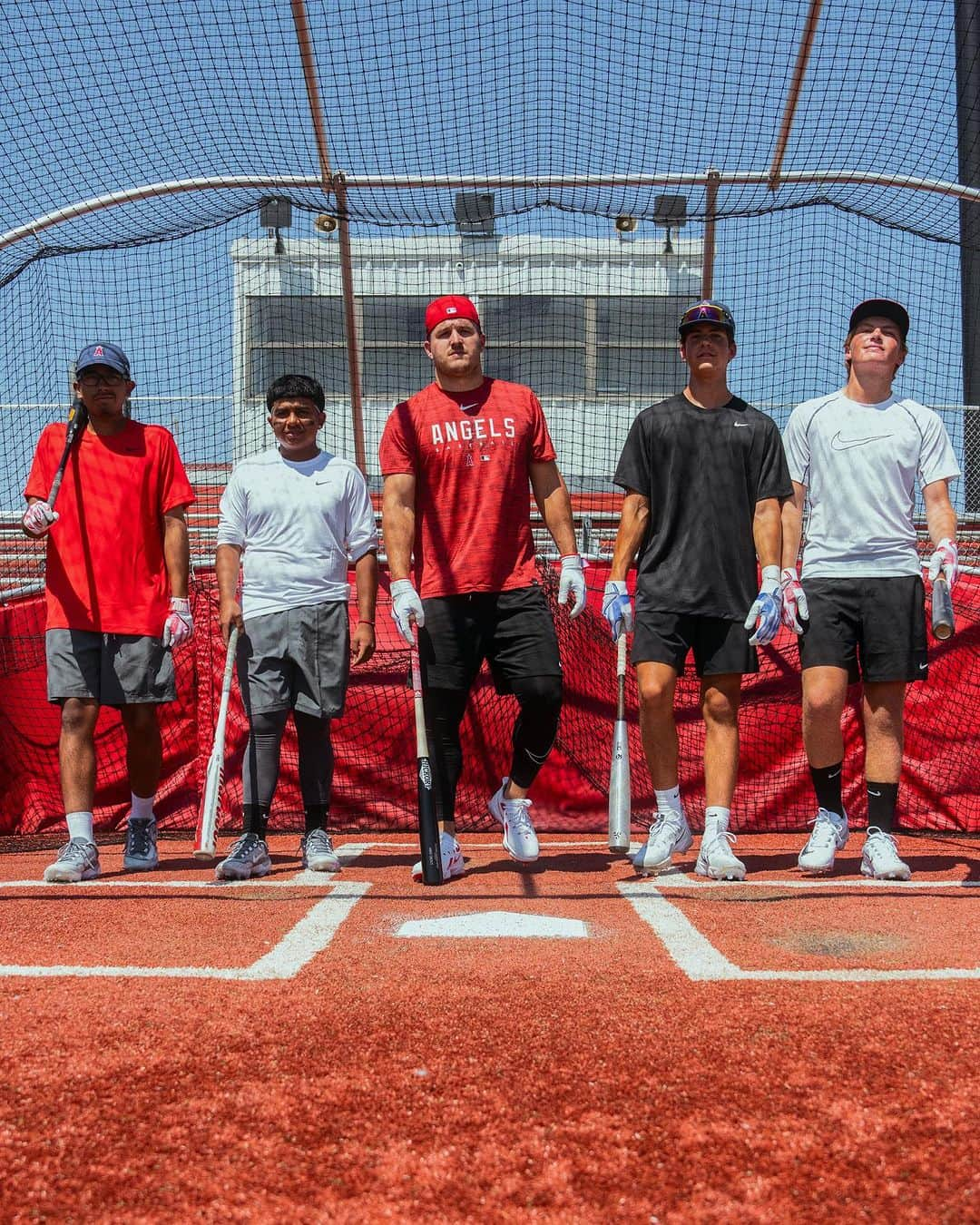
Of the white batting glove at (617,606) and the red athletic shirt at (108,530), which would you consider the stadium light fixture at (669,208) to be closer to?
the white batting glove at (617,606)

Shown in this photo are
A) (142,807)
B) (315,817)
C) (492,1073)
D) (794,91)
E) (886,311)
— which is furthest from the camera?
(794,91)

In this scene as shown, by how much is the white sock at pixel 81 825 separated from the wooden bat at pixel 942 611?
3343 millimetres

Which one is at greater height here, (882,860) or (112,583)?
(112,583)

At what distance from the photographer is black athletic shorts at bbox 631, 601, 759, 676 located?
4.57 metres

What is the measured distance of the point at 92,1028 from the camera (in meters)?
2.52

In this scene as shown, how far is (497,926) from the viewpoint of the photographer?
11.9 ft

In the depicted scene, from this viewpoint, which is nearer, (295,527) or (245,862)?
(245,862)

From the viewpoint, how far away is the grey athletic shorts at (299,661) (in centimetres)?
483

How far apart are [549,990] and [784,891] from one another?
1.70 meters

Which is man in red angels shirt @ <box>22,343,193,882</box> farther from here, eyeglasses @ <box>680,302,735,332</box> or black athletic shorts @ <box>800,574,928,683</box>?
black athletic shorts @ <box>800,574,928,683</box>

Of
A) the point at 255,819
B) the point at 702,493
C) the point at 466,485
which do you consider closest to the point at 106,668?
the point at 255,819

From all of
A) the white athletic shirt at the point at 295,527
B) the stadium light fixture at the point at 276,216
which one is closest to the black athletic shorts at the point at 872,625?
the white athletic shirt at the point at 295,527

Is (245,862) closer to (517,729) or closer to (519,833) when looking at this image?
(519,833)

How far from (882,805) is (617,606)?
4.24 feet
